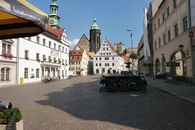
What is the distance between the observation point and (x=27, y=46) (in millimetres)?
42688

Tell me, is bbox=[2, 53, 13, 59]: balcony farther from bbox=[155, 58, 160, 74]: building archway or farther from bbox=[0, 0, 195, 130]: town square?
bbox=[155, 58, 160, 74]: building archway

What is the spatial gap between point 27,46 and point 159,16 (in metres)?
23.0

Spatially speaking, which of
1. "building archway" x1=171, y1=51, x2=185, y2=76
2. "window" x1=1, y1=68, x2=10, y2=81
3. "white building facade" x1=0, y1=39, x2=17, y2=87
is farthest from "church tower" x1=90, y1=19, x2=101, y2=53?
"building archway" x1=171, y1=51, x2=185, y2=76

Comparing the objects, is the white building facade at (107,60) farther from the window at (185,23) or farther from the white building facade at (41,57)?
the window at (185,23)

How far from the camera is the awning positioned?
12.6 ft

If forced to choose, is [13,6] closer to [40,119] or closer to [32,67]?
[40,119]

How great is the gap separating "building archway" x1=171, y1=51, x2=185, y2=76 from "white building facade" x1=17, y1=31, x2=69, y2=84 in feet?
76.4

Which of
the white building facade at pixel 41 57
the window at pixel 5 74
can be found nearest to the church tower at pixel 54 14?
the white building facade at pixel 41 57

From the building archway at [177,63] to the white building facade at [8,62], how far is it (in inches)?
908

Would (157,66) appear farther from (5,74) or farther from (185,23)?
(5,74)

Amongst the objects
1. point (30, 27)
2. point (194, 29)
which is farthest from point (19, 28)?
point (194, 29)

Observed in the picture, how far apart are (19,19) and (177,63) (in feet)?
90.7

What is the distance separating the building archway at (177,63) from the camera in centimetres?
2800

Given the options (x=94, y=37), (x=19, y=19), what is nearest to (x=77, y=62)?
(x=94, y=37)
